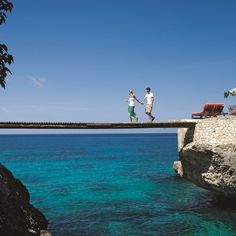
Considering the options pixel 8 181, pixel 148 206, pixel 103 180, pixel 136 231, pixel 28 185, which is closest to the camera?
pixel 8 181

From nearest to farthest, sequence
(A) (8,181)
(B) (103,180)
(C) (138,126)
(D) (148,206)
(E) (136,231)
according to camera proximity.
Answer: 1. (A) (8,181)
2. (E) (136,231)
3. (C) (138,126)
4. (D) (148,206)
5. (B) (103,180)

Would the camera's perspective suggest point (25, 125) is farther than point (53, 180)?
No

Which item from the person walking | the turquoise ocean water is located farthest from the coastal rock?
the person walking

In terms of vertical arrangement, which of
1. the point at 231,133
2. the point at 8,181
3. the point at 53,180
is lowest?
the point at 53,180

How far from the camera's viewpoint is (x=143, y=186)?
26609 millimetres

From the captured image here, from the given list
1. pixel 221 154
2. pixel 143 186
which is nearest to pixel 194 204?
pixel 221 154

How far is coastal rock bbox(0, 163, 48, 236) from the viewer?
29.6 feet

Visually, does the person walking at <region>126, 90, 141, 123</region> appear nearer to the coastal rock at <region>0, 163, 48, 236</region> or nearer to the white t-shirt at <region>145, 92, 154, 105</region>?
the white t-shirt at <region>145, 92, 154, 105</region>

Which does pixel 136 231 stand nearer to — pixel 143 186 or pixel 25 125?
pixel 25 125

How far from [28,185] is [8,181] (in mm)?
17930

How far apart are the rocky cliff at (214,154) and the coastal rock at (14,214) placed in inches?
325

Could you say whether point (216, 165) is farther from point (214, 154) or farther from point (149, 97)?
point (149, 97)

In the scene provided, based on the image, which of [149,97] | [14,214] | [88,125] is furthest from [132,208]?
[14,214]

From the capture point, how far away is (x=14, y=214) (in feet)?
31.1
